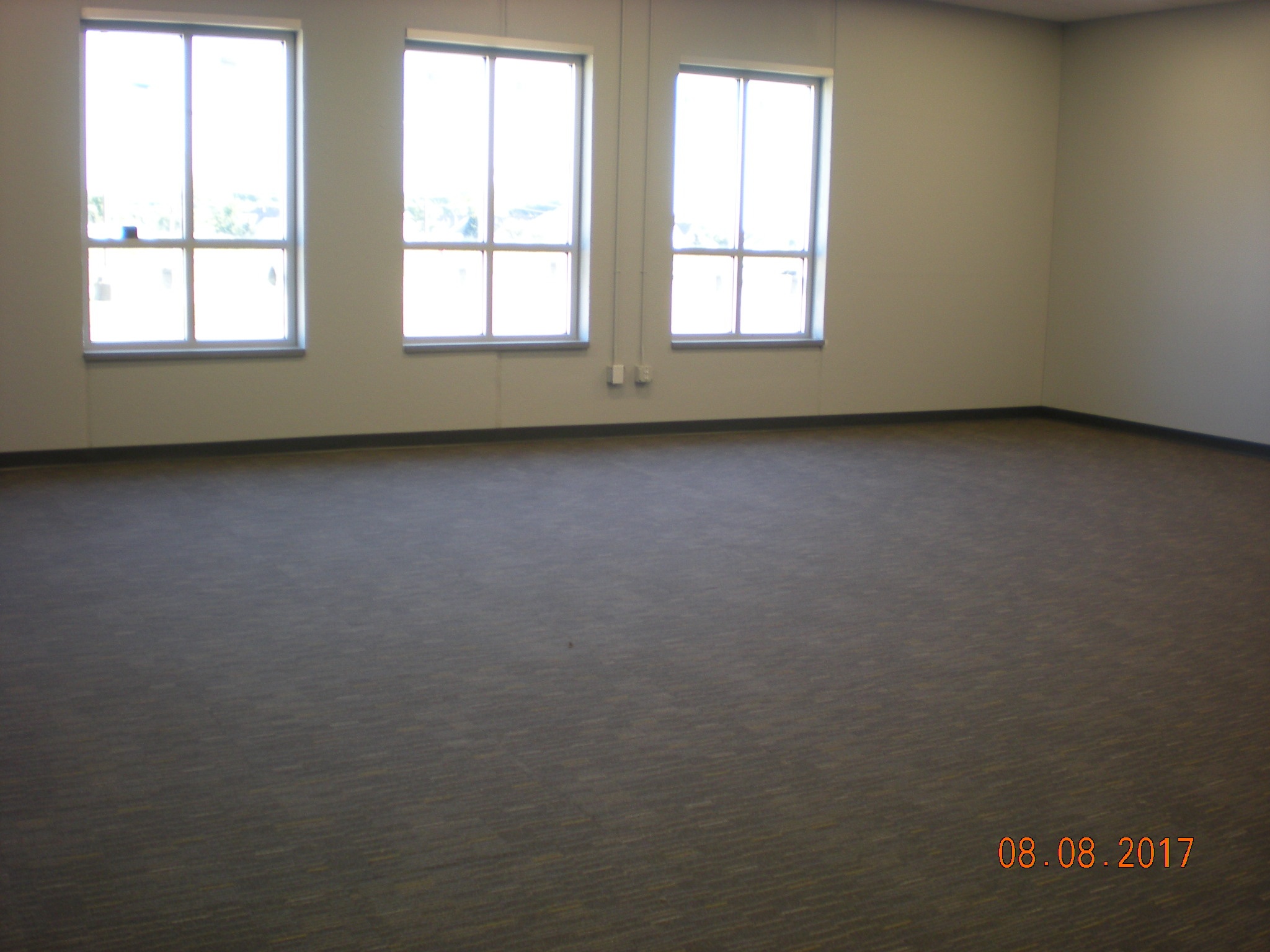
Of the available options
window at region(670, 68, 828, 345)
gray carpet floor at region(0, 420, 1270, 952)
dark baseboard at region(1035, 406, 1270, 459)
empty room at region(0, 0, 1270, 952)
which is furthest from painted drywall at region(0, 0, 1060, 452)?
gray carpet floor at region(0, 420, 1270, 952)

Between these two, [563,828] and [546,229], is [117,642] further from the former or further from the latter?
[546,229]

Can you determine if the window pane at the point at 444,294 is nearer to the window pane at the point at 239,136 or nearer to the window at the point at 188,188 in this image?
the window at the point at 188,188

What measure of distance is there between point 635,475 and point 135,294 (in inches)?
125

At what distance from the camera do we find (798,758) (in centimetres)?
340

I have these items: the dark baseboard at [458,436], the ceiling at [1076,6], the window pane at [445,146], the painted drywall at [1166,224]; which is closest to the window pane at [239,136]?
the window pane at [445,146]

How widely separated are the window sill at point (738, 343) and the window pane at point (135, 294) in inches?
132

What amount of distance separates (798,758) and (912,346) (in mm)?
7027

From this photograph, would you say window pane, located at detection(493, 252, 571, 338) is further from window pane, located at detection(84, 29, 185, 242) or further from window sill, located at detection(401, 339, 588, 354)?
window pane, located at detection(84, 29, 185, 242)

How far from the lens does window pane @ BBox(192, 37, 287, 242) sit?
7.48m

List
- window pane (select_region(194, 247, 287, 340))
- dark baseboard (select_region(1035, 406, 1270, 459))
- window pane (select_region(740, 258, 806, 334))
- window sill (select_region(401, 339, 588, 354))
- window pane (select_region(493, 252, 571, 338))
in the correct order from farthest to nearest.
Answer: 1. window pane (select_region(740, 258, 806, 334))
2. dark baseboard (select_region(1035, 406, 1270, 459))
3. window pane (select_region(493, 252, 571, 338))
4. window sill (select_region(401, 339, 588, 354))
5. window pane (select_region(194, 247, 287, 340))

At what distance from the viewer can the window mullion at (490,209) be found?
8.25m

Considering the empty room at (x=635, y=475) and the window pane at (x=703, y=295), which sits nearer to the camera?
the empty room at (x=635, y=475)

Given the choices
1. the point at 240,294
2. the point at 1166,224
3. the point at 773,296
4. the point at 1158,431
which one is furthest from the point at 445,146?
the point at 1158,431

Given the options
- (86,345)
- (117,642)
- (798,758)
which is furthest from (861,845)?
(86,345)
